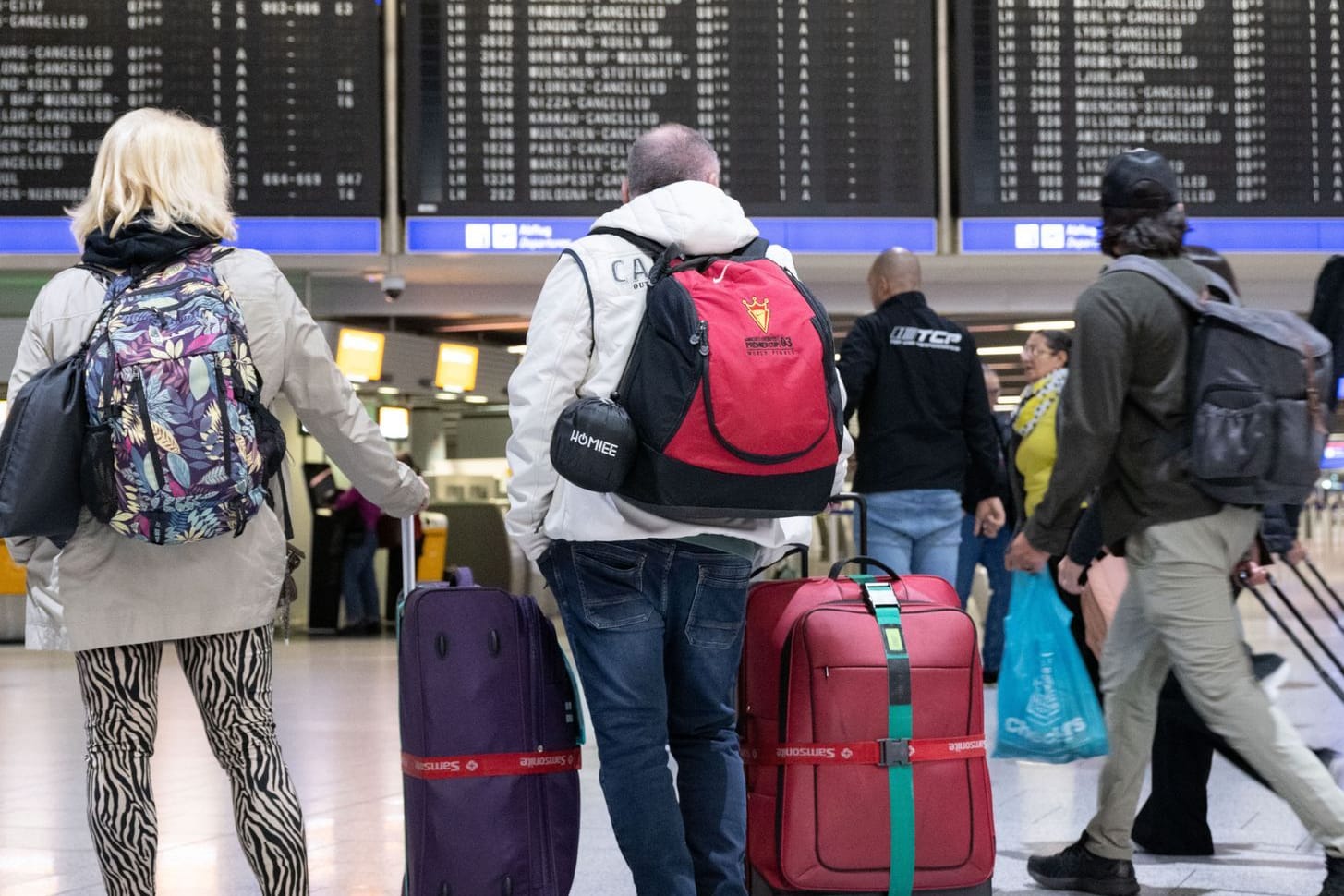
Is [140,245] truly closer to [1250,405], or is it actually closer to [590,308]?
[590,308]

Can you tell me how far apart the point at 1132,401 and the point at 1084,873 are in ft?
3.13

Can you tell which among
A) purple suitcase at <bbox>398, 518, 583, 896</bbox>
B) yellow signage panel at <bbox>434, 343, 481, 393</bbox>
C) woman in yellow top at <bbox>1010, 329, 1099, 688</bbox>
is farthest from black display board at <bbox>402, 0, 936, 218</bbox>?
purple suitcase at <bbox>398, 518, 583, 896</bbox>

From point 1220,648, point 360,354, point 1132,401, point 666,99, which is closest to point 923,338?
point 1132,401

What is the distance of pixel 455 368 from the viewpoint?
11758 mm

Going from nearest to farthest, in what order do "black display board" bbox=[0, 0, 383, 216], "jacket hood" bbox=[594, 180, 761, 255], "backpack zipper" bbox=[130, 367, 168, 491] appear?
"backpack zipper" bbox=[130, 367, 168, 491]
"jacket hood" bbox=[594, 180, 761, 255]
"black display board" bbox=[0, 0, 383, 216]

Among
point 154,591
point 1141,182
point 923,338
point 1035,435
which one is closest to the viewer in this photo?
point 154,591

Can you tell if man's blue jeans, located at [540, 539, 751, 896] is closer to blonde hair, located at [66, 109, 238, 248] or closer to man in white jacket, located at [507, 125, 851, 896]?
man in white jacket, located at [507, 125, 851, 896]

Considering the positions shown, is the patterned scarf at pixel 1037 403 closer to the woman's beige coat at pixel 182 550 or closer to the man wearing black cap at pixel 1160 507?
the man wearing black cap at pixel 1160 507

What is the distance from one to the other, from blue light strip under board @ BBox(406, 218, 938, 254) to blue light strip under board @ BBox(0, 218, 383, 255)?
0.22 m

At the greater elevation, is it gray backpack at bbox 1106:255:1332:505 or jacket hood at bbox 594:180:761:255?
jacket hood at bbox 594:180:761:255

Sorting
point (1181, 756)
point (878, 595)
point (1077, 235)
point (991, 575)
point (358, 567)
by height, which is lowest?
point (358, 567)

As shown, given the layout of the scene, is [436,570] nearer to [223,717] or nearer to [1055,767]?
[1055,767]

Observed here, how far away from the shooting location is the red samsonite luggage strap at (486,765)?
9.02 ft

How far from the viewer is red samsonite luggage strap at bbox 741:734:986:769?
2.78 m
